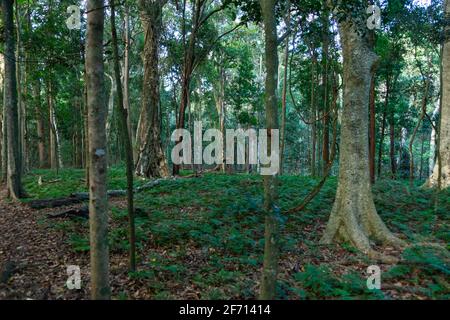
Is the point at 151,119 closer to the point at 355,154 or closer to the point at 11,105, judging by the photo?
the point at 11,105

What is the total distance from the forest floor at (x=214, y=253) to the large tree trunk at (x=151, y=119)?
4.91 metres

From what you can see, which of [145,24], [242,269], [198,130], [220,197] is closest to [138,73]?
[198,130]

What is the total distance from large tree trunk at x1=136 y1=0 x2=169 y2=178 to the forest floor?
4.91 meters

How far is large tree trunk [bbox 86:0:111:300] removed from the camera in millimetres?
4008

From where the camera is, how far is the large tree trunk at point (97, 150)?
4.01 metres

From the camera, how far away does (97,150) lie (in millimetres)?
3992

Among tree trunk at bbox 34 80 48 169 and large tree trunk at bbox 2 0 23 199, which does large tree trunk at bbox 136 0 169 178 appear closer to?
large tree trunk at bbox 2 0 23 199

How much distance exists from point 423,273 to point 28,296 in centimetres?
583

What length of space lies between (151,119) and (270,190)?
12.2 metres

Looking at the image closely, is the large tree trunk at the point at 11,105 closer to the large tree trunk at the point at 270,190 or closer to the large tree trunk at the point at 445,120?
the large tree trunk at the point at 270,190

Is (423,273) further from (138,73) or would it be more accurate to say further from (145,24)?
(138,73)

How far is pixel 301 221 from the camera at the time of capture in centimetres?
887

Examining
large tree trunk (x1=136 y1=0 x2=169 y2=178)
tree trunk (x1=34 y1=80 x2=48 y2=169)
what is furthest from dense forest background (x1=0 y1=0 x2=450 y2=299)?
tree trunk (x1=34 y1=80 x2=48 y2=169)

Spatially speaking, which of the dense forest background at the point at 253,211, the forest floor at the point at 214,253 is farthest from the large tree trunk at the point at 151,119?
the forest floor at the point at 214,253
